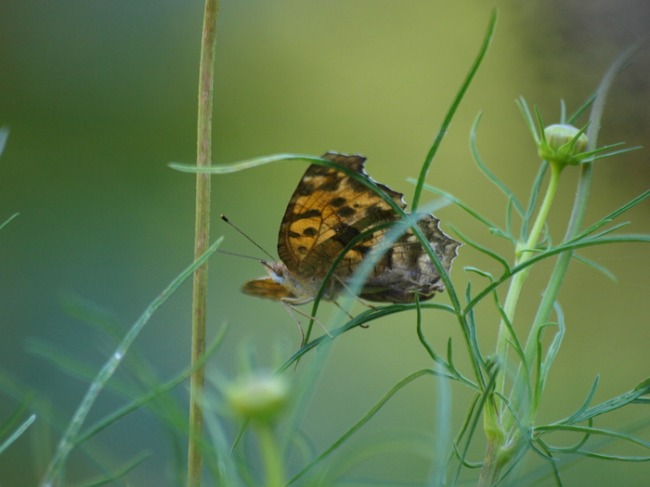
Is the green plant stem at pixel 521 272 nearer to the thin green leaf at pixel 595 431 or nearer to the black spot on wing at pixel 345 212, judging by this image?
the thin green leaf at pixel 595 431

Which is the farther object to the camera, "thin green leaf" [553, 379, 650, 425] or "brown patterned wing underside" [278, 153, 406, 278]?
"brown patterned wing underside" [278, 153, 406, 278]

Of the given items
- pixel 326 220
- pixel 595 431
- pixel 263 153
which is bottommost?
pixel 595 431

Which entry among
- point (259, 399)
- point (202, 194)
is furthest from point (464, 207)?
point (259, 399)

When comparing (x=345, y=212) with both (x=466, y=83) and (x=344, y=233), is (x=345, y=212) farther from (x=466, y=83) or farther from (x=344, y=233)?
(x=466, y=83)

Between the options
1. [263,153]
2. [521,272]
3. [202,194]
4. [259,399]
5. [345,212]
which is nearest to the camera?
[259,399]

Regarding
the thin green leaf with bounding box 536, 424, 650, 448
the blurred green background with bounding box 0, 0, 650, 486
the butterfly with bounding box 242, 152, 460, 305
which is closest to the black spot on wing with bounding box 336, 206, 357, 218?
the butterfly with bounding box 242, 152, 460, 305

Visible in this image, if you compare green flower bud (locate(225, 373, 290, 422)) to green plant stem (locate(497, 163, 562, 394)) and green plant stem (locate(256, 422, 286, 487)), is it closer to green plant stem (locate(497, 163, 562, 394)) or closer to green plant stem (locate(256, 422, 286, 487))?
green plant stem (locate(256, 422, 286, 487))

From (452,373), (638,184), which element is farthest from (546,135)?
(638,184)

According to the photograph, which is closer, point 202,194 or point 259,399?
point 259,399
